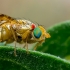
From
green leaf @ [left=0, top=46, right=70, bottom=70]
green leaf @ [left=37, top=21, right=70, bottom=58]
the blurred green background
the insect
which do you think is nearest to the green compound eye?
the insect

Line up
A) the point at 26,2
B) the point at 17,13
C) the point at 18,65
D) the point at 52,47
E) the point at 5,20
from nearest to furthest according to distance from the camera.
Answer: the point at 18,65 → the point at 5,20 → the point at 52,47 → the point at 17,13 → the point at 26,2

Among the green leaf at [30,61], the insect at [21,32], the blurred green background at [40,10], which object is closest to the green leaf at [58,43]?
the insect at [21,32]

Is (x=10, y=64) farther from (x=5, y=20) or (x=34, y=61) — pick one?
(x=5, y=20)

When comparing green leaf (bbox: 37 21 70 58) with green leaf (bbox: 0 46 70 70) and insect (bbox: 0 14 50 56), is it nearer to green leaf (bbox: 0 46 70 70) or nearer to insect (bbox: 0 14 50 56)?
insect (bbox: 0 14 50 56)

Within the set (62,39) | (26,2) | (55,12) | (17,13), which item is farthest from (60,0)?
(62,39)

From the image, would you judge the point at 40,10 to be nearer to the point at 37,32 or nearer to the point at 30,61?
the point at 37,32

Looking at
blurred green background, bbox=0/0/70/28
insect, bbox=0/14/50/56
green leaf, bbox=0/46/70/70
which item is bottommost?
green leaf, bbox=0/46/70/70
